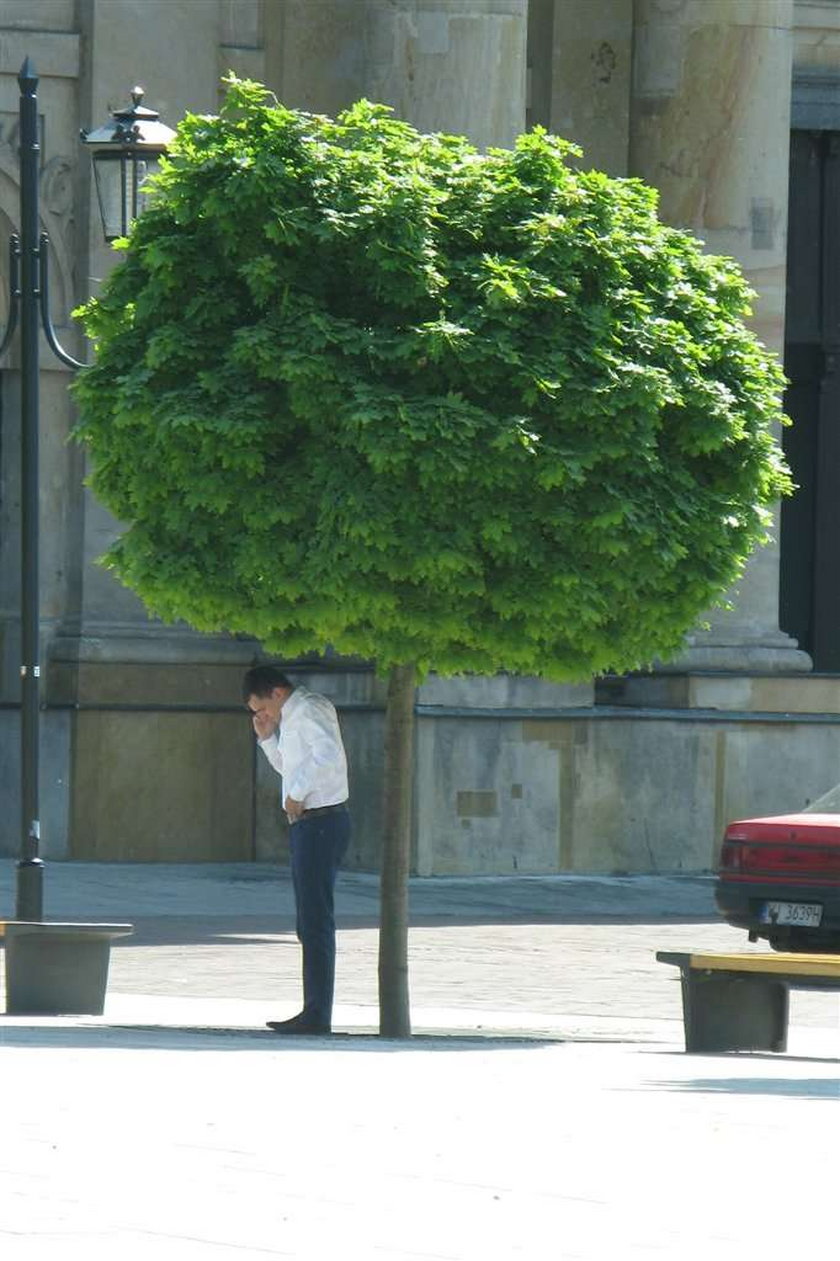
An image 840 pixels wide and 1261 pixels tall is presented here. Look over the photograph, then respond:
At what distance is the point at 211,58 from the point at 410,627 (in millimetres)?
13066

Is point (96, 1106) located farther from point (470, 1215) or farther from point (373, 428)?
point (373, 428)

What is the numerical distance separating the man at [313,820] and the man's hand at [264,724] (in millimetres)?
138

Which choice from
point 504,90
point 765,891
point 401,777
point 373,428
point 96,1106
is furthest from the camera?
point 504,90

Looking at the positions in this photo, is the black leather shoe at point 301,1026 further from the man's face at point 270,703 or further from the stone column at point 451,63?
the stone column at point 451,63

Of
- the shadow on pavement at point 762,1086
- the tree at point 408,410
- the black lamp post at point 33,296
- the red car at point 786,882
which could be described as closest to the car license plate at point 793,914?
the red car at point 786,882

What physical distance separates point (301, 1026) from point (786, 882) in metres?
4.86

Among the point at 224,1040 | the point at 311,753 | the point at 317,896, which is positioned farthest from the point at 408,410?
the point at 224,1040

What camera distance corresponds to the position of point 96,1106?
9562mm

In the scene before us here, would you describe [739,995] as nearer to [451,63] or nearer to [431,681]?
[431,681]

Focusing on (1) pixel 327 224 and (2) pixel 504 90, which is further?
(2) pixel 504 90

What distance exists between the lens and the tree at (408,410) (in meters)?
13.4

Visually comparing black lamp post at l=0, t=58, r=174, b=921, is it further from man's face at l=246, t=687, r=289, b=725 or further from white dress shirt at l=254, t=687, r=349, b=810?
white dress shirt at l=254, t=687, r=349, b=810

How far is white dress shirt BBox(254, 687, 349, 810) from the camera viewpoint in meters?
13.8

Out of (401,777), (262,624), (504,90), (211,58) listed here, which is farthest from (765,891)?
(211,58)
